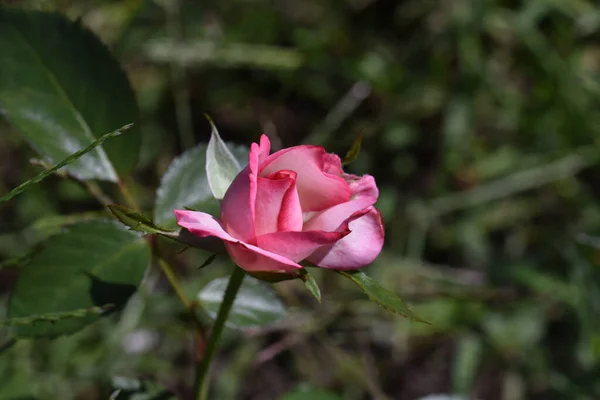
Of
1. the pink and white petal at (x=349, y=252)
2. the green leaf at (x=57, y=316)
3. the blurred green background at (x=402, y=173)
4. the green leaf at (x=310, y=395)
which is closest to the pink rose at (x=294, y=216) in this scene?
the pink and white petal at (x=349, y=252)

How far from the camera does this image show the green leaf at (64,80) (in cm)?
67

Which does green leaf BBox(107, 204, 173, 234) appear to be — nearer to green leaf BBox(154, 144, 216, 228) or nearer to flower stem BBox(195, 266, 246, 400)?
flower stem BBox(195, 266, 246, 400)

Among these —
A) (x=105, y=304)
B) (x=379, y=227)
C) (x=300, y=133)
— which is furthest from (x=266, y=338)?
(x=379, y=227)

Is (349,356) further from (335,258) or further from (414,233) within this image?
(335,258)

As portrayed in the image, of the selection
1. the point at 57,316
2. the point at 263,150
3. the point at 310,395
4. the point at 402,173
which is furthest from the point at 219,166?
the point at 402,173

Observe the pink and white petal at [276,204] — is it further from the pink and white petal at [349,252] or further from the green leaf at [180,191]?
the green leaf at [180,191]

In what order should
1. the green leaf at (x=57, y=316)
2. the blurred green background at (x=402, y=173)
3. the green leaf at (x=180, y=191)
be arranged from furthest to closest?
1. the blurred green background at (x=402, y=173)
2. the green leaf at (x=180, y=191)
3. the green leaf at (x=57, y=316)

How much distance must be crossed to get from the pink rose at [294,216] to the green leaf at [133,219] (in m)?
0.02

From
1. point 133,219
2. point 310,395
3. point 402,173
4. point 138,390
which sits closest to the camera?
point 133,219

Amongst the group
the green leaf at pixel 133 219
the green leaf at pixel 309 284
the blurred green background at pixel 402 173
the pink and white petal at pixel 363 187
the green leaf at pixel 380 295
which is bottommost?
the blurred green background at pixel 402 173

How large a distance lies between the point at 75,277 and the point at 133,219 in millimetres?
184

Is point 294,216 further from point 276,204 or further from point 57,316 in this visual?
point 57,316

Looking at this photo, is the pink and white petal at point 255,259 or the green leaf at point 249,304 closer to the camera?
the pink and white petal at point 255,259

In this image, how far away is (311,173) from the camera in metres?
0.49
